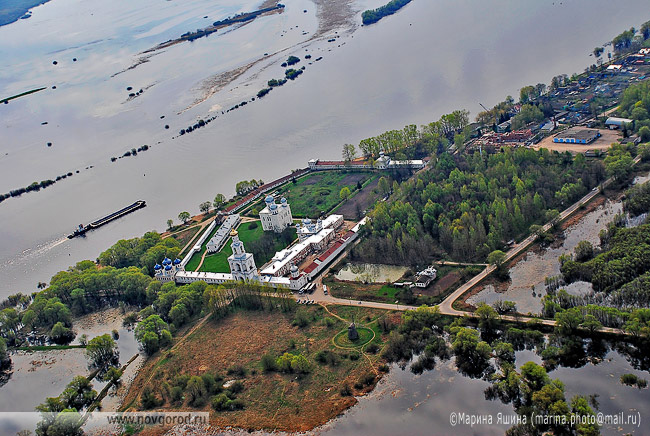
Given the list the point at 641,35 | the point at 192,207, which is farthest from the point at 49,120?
the point at 641,35

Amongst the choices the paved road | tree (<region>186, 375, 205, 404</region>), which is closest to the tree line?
the paved road

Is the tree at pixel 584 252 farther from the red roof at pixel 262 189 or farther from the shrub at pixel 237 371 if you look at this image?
the red roof at pixel 262 189

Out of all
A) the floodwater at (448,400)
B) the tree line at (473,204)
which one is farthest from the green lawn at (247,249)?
the floodwater at (448,400)

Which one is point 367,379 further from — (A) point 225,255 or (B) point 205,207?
(B) point 205,207

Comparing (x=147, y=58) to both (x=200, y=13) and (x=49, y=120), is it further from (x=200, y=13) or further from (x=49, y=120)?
(x=200, y=13)

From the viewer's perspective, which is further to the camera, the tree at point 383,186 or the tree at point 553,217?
the tree at point 383,186

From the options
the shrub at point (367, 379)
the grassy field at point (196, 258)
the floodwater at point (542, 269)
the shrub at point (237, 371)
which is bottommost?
the floodwater at point (542, 269)

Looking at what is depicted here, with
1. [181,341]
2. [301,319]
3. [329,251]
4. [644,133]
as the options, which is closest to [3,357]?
[181,341]
